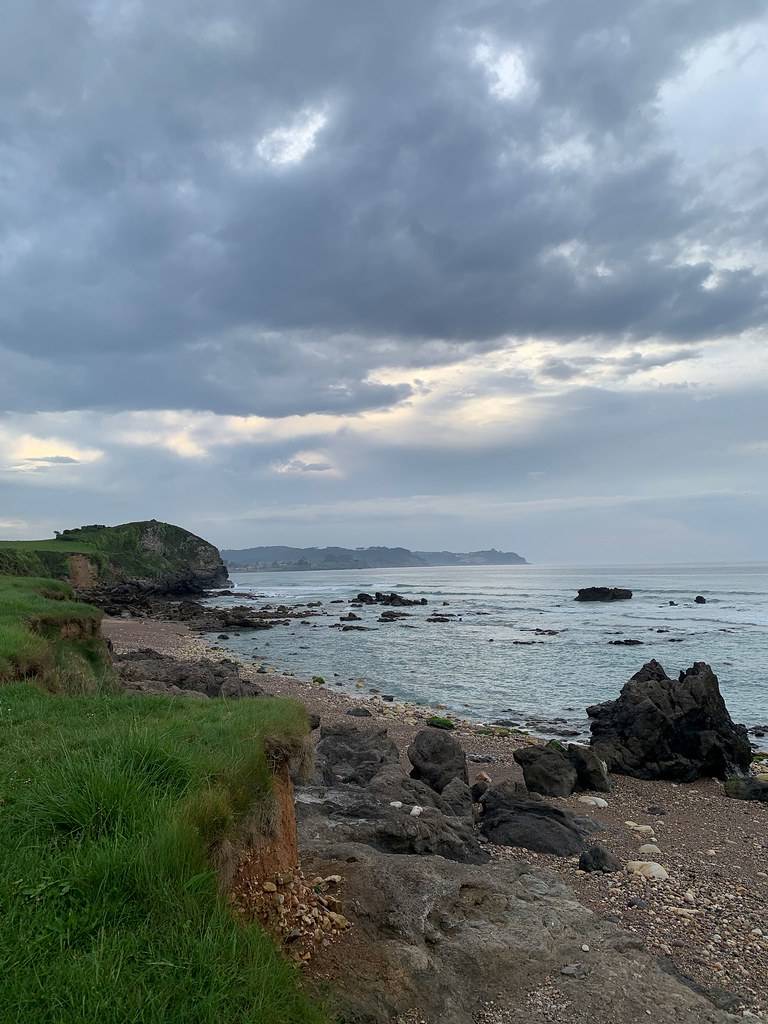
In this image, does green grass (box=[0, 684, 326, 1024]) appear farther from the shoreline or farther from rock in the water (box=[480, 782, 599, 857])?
rock in the water (box=[480, 782, 599, 857])

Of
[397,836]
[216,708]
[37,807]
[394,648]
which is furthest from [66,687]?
[394,648]

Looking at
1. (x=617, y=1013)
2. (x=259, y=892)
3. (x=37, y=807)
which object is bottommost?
(x=617, y=1013)

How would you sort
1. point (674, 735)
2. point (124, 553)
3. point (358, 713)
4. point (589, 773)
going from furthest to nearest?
1. point (124, 553)
2. point (358, 713)
3. point (674, 735)
4. point (589, 773)

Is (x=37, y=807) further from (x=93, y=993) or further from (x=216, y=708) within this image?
(x=216, y=708)

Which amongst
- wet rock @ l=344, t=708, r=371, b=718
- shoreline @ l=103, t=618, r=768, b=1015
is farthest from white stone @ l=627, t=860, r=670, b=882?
wet rock @ l=344, t=708, r=371, b=718

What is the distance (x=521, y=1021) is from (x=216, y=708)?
4.29m

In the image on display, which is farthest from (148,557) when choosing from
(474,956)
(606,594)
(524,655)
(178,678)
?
(474,956)

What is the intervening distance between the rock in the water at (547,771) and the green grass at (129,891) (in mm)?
9283

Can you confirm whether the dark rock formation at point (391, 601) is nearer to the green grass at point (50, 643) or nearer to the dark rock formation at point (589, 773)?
the green grass at point (50, 643)

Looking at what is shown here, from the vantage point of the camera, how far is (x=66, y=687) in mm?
10258

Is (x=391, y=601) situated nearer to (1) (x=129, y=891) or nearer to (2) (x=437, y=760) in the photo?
(2) (x=437, y=760)

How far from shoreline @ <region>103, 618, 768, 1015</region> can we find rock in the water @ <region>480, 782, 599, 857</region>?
0.85 ft

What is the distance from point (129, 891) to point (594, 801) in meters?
11.4

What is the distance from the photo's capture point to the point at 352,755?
456 inches
